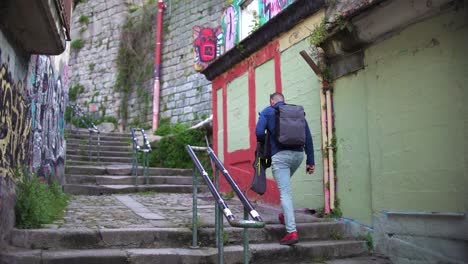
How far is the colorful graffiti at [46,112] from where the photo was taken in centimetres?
562

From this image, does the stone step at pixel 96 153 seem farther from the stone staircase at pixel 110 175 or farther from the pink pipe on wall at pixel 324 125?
the pink pipe on wall at pixel 324 125

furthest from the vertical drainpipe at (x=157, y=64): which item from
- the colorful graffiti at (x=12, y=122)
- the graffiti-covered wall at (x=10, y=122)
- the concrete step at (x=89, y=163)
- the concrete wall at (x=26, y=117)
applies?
the graffiti-covered wall at (x=10, y=122)

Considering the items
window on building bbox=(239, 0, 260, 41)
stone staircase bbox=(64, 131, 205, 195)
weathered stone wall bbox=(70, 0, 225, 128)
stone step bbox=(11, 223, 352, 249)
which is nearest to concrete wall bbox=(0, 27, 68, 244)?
stone step bbox=(11, 223, 352, 249)

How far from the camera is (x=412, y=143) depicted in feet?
14.9

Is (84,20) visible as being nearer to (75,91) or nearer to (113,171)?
(75,91)

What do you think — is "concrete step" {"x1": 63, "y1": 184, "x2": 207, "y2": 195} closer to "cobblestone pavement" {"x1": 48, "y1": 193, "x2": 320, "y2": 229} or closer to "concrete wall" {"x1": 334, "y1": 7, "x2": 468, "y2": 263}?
"cobblestone pavement" {"x1": 48, "y1": 193, "x2": 320, "y2": 229}

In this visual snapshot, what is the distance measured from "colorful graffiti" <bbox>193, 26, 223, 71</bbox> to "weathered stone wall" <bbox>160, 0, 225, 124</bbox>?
5.41ft

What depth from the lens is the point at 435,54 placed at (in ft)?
14.3

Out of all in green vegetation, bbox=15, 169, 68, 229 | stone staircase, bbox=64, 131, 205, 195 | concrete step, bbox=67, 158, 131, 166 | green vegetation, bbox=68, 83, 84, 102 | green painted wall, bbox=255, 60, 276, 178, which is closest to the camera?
green vegetation, bbox=15, 169, 68, 229

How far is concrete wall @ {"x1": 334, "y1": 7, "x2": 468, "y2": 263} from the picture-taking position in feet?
13.3

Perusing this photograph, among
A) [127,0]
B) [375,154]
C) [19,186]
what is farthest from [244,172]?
[127,0]

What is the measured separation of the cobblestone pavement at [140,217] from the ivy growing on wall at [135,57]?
937 cm

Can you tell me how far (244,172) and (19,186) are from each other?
3.94 m

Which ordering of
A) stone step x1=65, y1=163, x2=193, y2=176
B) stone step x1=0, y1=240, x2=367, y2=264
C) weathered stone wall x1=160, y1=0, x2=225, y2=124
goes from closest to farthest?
stone step x1=0, y1=240, x2=367, y2=264 < stone step x1=65, y1=163, x2=193, y2=176 < weathered stone wall x1=160, y1=0, x2=225, y2=124
